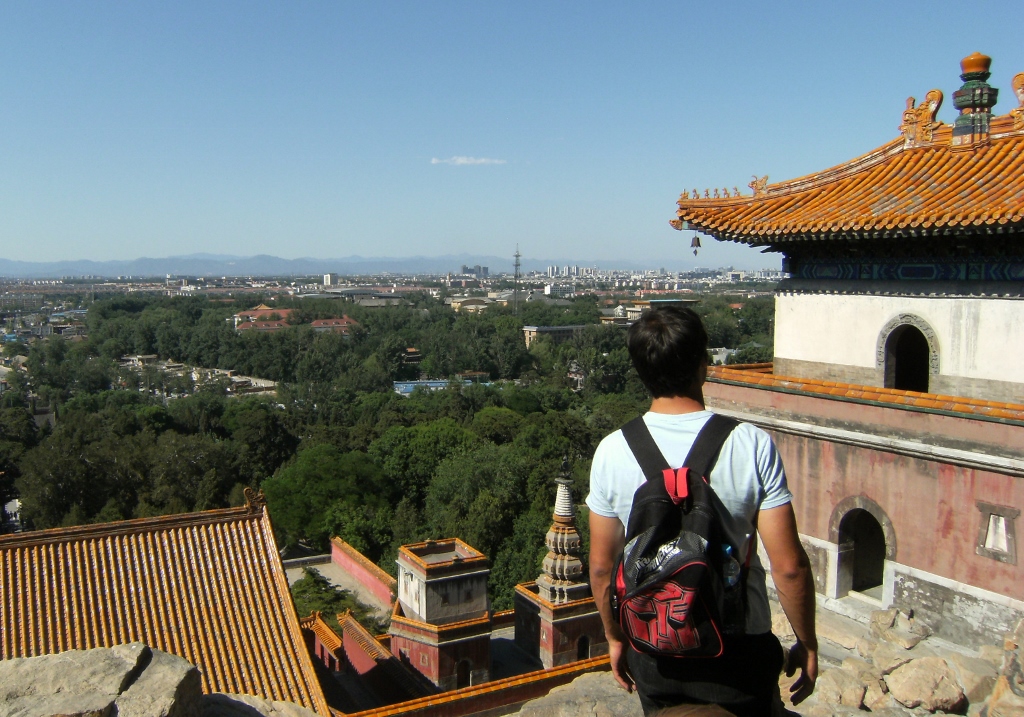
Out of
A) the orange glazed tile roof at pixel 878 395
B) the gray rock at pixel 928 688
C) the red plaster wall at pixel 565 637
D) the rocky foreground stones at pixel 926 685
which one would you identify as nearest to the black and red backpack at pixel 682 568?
the rocky foreground stones at pixel 926 685

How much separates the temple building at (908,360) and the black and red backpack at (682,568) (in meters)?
4.51

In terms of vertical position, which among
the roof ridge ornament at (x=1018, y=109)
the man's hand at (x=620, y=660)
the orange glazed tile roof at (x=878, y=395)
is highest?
the roof ridge ornament at (x=1018, y=109)

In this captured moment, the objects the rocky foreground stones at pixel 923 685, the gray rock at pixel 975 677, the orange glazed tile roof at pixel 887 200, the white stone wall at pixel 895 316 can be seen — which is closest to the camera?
the rocky foreground stones at pixel 923 685

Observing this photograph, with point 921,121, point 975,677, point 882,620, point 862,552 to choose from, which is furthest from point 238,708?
point 921,121

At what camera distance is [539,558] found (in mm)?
18328

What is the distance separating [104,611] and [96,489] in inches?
725

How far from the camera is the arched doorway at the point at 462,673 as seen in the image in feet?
39.4

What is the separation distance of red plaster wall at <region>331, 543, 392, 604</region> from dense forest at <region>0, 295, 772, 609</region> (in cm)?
88

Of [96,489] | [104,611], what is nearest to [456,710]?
[104,611]

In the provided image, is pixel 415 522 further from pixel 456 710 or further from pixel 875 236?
pixel 875 236

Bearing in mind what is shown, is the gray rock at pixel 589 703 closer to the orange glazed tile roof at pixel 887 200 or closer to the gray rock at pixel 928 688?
the gray rock at pixel 928 688

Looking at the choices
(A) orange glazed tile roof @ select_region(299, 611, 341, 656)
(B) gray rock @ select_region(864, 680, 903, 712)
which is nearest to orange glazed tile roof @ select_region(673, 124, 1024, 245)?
(B) gray rock @ select_region(864, 680, 903, 712)

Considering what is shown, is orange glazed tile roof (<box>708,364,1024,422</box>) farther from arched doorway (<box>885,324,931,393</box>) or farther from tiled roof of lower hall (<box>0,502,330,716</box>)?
tiled roof of lower hall (<box>0,502,330,716</box>)

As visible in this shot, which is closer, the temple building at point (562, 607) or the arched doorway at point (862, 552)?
the arched doorway at point (862, 552)
